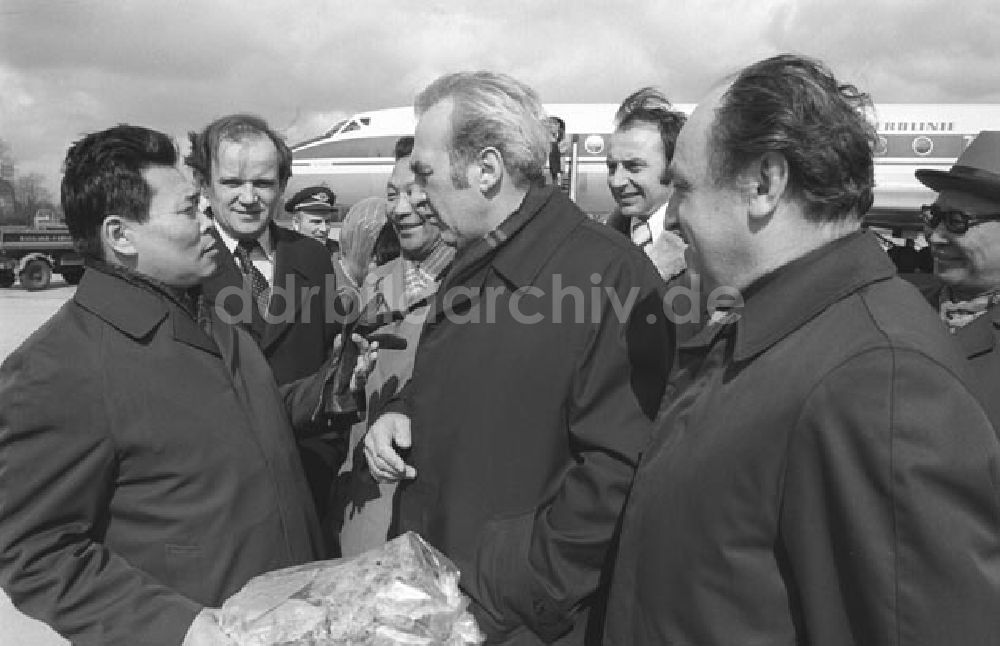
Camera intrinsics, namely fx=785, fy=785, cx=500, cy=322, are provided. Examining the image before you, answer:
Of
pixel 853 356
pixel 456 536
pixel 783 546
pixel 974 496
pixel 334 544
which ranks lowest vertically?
pixel 334 544

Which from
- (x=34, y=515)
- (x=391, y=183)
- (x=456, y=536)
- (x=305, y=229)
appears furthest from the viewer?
(x=305, y=229)

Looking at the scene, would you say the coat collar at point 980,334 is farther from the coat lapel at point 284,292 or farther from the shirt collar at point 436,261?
the coat lapel at point 284,292

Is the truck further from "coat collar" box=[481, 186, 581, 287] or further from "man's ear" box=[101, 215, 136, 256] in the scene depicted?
"coat collar" box=[481, 186, 581, 287]

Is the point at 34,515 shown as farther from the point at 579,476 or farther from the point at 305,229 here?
the point at 305,229

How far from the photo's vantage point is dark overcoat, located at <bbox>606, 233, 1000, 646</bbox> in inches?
42.7

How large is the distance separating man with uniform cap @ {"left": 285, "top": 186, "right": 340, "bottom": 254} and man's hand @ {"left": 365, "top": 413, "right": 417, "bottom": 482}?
6374mm

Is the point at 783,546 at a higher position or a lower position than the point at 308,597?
higher

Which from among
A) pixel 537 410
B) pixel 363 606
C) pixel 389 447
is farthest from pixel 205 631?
pixel 537 410

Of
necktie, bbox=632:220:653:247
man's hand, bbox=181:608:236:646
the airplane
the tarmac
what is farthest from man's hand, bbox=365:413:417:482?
the airplane

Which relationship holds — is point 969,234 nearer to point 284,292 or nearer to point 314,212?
point 284,292

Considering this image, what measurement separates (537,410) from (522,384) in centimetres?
7

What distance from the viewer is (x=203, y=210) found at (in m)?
2.26

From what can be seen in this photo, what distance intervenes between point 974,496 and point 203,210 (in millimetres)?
1992

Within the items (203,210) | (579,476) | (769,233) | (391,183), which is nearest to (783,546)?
(769,233)
